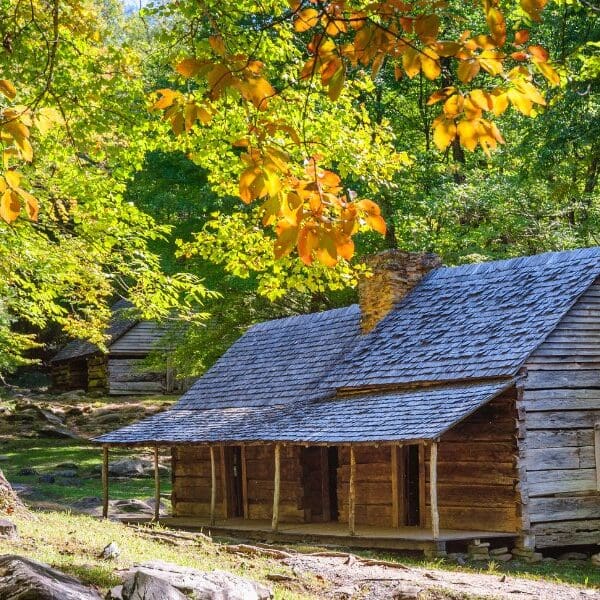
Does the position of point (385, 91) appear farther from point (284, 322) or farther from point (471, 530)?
point (471, 530)

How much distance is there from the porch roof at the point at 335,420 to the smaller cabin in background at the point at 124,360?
20967mm

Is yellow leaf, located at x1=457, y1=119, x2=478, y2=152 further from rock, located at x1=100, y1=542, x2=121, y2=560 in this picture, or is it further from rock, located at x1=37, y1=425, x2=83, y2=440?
rock, located at x1=37, y1=425, x2=83, y2=440

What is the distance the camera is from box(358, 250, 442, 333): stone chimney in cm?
2311

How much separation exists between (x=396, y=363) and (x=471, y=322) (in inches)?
66.8

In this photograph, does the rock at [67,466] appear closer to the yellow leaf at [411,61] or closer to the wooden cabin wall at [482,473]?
the wooden cabin wall at [482,473]

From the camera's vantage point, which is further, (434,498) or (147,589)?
(434,498)

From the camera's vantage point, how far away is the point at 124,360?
46.0 meters

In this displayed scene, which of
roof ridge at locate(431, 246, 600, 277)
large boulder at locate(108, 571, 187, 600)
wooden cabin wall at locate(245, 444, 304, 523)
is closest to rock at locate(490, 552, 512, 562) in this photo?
wooden cabin wall at locate(245, 444, 304, 523)

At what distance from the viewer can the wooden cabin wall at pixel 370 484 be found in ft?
64.2

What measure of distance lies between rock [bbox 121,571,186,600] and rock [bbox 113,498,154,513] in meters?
16.5

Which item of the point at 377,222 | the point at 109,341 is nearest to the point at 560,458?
the point at 377,222

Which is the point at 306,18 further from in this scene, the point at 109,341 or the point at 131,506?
the point at 109,341

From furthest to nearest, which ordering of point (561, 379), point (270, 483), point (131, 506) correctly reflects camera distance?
point (131, 506) < point (270, 483) < point (561, 379)

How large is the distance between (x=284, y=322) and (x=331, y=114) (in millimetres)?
11011
